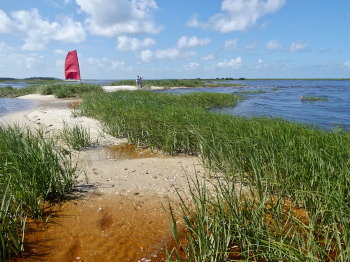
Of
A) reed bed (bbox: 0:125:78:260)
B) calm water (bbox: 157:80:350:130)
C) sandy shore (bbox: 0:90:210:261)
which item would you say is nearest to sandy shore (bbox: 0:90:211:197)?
sandy shore (bbox: 0:90:210:261)

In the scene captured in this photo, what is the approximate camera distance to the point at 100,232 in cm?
310

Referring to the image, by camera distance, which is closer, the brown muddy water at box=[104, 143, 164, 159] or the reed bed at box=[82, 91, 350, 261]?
the reed bed at box=[82, 91, 350, 261]

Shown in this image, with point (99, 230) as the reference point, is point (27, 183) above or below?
above

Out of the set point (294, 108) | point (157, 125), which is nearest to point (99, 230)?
point (157, 125)

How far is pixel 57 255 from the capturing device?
2.68 m

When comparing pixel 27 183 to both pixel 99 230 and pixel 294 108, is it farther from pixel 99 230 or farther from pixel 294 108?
pixel 294 108

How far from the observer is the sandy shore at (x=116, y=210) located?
9.13 feet

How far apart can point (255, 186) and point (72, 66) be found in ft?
64.6

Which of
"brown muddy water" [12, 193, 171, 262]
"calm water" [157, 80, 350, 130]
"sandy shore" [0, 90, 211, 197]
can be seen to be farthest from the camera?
"calm water" [157, 80, 350, 130]

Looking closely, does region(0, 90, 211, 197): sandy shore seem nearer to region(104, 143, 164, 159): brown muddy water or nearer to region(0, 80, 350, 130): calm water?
region(104, 143, 164, 159): brown muddy water

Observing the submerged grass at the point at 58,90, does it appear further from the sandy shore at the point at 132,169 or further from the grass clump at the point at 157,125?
the sandy shore at the point at 132,169

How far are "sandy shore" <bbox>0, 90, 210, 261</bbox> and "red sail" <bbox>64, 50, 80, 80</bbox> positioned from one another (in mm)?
15663

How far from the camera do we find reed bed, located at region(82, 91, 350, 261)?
2223 mm

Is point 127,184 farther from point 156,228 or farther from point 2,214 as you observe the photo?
point 2,214
